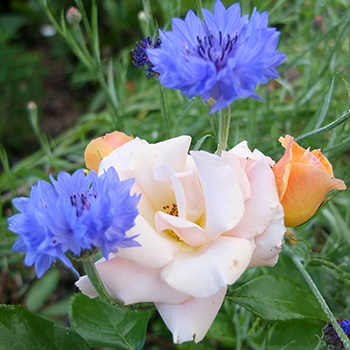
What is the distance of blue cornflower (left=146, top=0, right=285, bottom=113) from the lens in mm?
210

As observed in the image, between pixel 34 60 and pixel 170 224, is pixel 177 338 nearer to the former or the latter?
pixel 170 224

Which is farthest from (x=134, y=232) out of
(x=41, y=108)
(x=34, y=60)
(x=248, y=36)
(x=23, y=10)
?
(x=23, y=10)

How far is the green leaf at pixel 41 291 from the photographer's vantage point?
0.63m

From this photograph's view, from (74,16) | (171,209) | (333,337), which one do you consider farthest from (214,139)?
(74,16)

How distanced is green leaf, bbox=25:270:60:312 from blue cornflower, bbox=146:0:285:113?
1.70ft

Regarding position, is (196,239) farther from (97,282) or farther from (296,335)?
(296,335)

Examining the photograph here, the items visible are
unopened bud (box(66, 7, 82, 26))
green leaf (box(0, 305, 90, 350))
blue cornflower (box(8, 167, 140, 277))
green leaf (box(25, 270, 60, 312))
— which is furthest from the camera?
green leaf (box(25, 270, 60, 312))

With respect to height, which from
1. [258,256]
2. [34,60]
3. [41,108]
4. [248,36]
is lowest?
[41,108]

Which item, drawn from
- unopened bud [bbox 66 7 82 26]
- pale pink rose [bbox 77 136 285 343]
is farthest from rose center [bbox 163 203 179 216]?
unopened bud [bbox 66 7 82 26]

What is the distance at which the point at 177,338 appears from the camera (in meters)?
0.24

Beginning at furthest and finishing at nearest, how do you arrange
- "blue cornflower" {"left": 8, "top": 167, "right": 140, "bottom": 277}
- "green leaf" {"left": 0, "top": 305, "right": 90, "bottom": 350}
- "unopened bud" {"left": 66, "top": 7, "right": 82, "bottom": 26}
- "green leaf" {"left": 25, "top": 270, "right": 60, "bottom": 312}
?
"green leaf" {"left": 25, "top": 270, "right": 60, "bottom": 312} → "unopened bud" {"left": 66, "top": 7, "right": 82, "bottom": 26} → "green leaf" {"left": 0, "top": 305, "right": 90, "bottom": 350} → "blue cornflower" {"left": 8, "top": 167, "right": 140, "bottom": 277}

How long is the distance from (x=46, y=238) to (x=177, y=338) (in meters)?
0.10

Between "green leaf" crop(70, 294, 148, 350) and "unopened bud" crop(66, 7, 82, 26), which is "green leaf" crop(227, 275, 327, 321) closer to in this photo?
"green leaf" crop(70, 294, 148, 350)

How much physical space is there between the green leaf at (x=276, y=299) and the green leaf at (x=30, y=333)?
14cm
